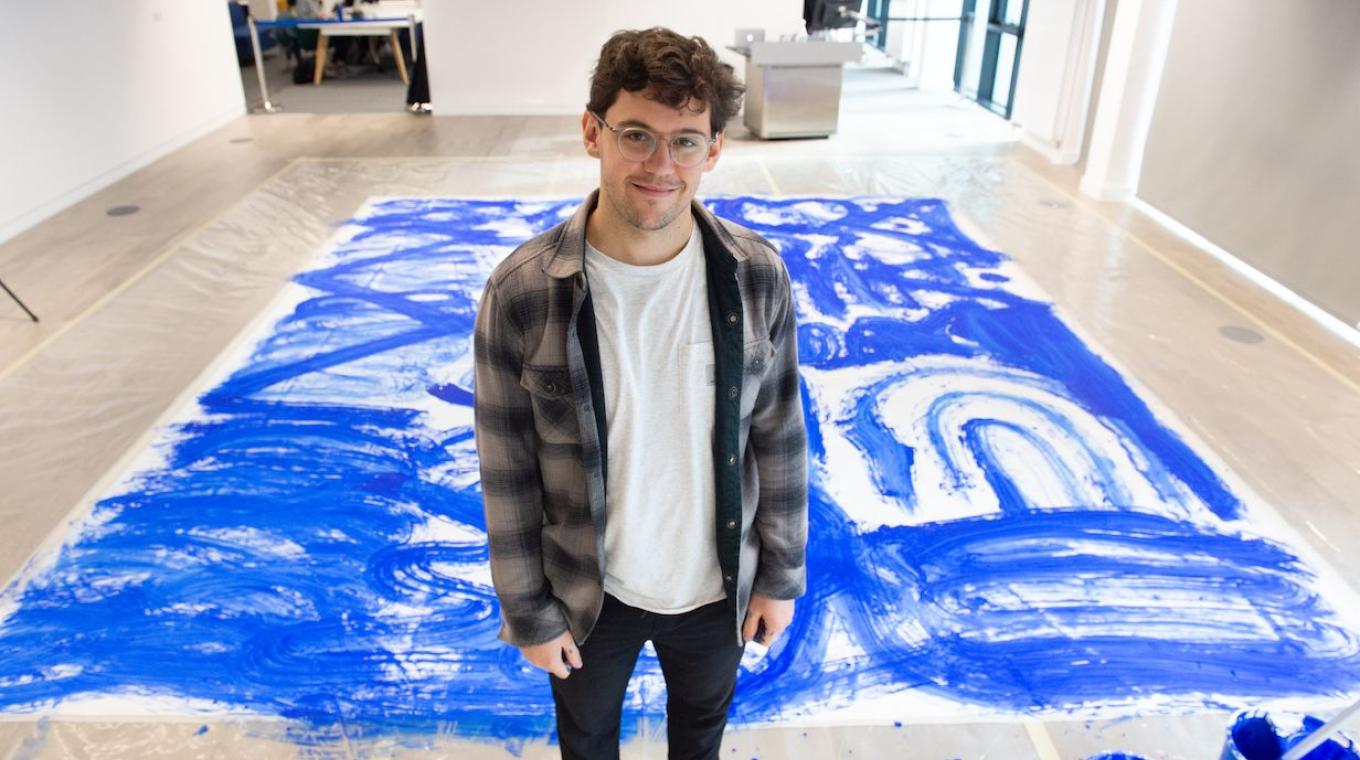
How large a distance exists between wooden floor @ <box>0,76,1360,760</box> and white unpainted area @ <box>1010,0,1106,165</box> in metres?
0.26

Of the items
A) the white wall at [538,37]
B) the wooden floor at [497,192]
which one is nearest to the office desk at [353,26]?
the white wall at [538,37]

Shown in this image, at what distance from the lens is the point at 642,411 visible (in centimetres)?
128

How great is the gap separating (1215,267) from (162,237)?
569cm

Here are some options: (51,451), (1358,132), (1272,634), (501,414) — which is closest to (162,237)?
(51,451)

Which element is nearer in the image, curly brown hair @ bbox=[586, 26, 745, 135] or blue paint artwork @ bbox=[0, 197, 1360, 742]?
curly brown hair @ bbox=[586, 26, 745, 135]

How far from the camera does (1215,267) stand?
4941 mm

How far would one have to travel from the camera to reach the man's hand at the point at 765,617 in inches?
57.9

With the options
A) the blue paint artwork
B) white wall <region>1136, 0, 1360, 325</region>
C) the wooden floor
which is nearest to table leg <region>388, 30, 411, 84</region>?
the wooden floor

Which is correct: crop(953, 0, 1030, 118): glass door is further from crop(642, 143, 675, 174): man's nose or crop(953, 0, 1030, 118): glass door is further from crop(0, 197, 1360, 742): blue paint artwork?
crop(642, 143, 675, 174): man's nose

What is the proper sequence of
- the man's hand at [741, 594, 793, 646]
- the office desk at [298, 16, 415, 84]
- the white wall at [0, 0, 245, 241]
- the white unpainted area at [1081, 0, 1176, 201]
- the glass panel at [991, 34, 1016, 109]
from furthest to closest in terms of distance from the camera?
the office desk at [298, 16, 415, 84]
the glass panel at [991, 34, 1016, 109]
the white unpainted area at [1081, 0, 1176, 201]
the white wall at [0, 0, 245, 241]
the man's hand at [741, 594, 793, 646]

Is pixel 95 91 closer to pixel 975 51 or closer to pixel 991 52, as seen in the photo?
pixel 991 52

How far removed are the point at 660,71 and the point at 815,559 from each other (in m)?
1.89

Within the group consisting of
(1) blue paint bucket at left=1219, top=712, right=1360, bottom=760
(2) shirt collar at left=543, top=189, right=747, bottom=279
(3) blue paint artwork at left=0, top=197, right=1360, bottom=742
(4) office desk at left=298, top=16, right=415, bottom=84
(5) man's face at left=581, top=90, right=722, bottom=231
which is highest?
(5) man's face at left=581, top=90, right=722, bottom=231

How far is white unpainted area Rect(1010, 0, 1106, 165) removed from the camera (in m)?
6.53
